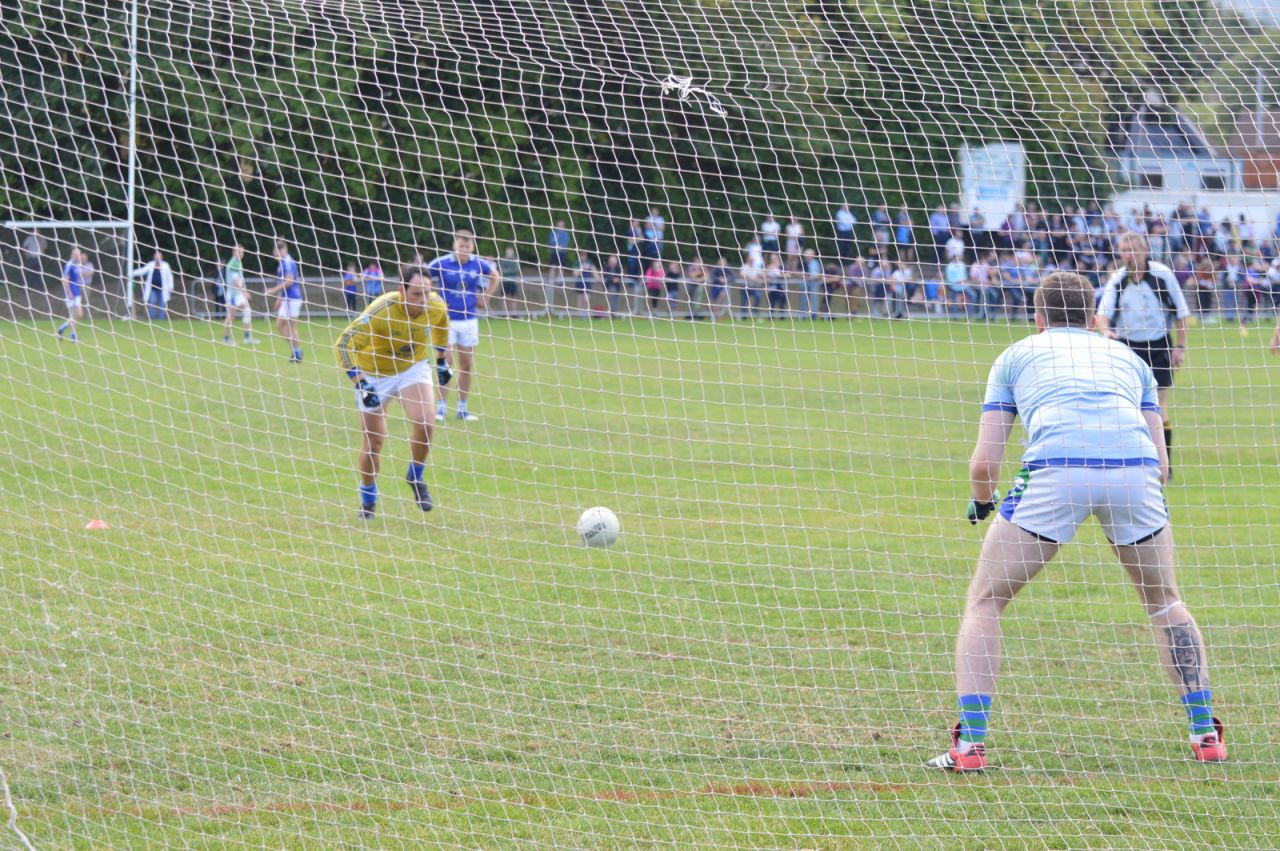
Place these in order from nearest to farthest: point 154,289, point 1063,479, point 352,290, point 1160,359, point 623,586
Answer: point 1063,479 < point 623,586 < point 1160,359 < point 154,289 < point 352,290

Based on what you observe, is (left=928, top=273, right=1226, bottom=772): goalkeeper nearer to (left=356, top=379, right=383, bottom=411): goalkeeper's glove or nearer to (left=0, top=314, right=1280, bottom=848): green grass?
(left=0, top=314, right=1280, bottom=848): green grass

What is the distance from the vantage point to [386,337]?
812cm

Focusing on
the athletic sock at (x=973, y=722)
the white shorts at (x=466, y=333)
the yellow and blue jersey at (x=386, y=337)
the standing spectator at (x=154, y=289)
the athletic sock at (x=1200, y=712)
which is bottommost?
the athletic sock at (x=1200, y=712)

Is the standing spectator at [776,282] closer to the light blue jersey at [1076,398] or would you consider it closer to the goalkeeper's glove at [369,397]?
the goalkeeper's glove at [369,397]

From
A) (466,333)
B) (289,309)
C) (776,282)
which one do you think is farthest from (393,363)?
(776,282)

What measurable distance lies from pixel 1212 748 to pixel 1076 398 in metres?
1.25

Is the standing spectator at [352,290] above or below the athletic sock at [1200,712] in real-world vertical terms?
above

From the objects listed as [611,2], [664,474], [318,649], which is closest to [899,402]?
[664,474]

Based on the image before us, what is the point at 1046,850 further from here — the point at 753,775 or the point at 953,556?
the point at 953,556

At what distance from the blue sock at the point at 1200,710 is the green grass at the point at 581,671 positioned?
0.13 metres

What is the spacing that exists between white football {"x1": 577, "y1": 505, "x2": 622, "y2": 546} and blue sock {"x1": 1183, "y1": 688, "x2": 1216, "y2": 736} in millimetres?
3327

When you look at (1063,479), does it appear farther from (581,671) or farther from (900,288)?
(900,288)

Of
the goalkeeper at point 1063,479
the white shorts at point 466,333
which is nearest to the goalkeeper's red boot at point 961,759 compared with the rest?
the goalkeeper at point 1063,479

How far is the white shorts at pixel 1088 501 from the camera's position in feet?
14.4
